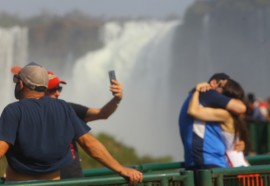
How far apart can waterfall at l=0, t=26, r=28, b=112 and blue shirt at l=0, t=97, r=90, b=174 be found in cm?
3352

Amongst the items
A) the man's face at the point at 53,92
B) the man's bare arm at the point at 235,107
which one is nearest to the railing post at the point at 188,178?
the man's face at the point at 53,92

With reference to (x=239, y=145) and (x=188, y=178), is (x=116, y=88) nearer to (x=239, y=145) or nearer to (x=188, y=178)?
(x=188, y=178)

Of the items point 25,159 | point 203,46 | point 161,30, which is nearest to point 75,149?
point 25,159

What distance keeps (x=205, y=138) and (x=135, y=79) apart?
31.7 meters

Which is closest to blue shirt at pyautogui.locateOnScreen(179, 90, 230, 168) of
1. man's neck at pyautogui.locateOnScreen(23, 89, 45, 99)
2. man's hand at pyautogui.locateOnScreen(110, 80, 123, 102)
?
man's hand at pyautogui.locateOnScreen(110, 80, 123, 102)

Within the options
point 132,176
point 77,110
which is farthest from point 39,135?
point 77,110

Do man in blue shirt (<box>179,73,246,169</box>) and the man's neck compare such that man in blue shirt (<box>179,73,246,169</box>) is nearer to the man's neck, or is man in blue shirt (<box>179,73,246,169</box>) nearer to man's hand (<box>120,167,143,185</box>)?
man's hand (<box>120,167,143,185</box>)

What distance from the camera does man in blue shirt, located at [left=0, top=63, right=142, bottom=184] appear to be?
Answer: 542 cm

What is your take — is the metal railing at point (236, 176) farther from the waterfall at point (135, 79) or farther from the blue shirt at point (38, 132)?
the waterfall at point (135, 79)

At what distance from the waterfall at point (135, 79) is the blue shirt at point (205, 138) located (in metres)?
23.0

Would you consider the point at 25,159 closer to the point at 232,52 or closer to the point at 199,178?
the point at 199,178

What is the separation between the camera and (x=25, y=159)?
5.48m

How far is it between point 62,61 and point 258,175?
129 ft

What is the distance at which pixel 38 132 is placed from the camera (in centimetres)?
547
